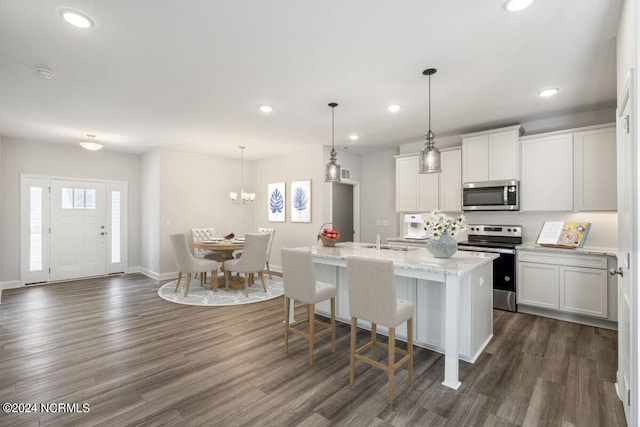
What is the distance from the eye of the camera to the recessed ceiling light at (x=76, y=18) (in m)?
2.06

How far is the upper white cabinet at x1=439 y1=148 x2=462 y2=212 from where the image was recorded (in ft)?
16.2

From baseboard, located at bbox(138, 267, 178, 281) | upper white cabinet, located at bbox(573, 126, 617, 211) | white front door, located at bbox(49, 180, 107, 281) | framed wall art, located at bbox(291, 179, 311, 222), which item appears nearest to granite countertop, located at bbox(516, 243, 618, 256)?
upper white cabinet, located at bbox(573, 126, 617, 211)

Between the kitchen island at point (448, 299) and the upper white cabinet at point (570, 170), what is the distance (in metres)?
1.78

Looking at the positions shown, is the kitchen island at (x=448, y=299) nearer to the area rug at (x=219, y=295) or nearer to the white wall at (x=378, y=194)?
the area rug at (x=219, y=295)

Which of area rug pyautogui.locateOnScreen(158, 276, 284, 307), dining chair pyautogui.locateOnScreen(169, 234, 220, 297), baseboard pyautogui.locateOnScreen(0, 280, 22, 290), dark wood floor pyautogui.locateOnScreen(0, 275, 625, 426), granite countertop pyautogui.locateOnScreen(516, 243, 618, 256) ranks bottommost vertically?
dark wood floor pyautogui.locateOnScreen(0, 275, 625, 426)

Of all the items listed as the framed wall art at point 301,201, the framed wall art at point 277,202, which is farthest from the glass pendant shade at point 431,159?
the framed wall art at point 277,202

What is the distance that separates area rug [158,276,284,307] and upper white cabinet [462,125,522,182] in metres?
3.49

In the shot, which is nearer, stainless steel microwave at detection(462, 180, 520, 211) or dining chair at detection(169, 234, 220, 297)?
stainless steel microwave at detection(462, 180, 520, 211)

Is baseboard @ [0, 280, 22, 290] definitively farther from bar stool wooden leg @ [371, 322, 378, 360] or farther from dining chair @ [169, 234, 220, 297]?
bar stool wooden leg @ [371, 322, 378, 360]

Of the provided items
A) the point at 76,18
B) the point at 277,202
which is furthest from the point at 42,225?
the point at 76,18

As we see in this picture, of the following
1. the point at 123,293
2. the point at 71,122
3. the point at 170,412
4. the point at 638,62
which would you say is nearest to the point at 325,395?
the point at 170,412

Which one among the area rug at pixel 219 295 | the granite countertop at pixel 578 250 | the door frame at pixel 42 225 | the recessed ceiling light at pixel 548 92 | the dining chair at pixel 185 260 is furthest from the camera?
the door frame at pixel 42 225

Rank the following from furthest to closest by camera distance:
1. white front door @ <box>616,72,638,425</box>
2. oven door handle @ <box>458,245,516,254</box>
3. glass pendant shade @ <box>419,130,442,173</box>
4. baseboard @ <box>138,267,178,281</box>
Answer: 1. baseboard @ <box>138,267,178,281</box>
2. oven door handle @ <box>458,245,516,254</box>
3. glass pendant shade @ <box>419,130,442,173</box>
4. white front door @ <box>616,72,638,425</box>

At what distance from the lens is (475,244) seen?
4.47 m
